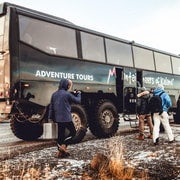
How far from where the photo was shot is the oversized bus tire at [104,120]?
10367 millimetres

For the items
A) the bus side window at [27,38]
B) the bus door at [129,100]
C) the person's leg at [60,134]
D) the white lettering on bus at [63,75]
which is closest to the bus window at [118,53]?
the bus door at [129,100]

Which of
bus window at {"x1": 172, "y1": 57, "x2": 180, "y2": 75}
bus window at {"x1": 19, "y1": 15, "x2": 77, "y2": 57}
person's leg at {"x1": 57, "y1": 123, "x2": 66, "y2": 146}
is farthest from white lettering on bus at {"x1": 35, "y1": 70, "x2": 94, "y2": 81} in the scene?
bus window at {"x1": 172, "y1": 57, "x2": 180, "y2": 75}

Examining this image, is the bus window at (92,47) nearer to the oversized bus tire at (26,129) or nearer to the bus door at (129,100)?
the bus door at (129,100)

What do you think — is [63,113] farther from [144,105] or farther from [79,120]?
[144,105]

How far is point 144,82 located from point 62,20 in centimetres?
435

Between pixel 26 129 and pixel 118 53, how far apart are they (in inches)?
163

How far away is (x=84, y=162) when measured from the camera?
6.48 meters

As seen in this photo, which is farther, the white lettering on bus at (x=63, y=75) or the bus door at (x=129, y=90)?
the bus door at (x=129, y=90)

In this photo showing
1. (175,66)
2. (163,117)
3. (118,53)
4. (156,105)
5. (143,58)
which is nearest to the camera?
(156,105)

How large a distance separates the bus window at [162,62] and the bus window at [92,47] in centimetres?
406

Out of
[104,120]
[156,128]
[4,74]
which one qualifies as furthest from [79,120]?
[4,74]

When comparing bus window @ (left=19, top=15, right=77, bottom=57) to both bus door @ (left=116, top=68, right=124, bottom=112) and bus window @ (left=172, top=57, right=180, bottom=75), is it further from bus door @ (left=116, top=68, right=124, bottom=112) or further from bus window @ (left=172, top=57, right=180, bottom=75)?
bus window @ (left=172, top=57, right=180, bottom=75)

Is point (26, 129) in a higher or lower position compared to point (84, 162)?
higher

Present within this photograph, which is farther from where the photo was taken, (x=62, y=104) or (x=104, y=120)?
(x=104, y=120)
